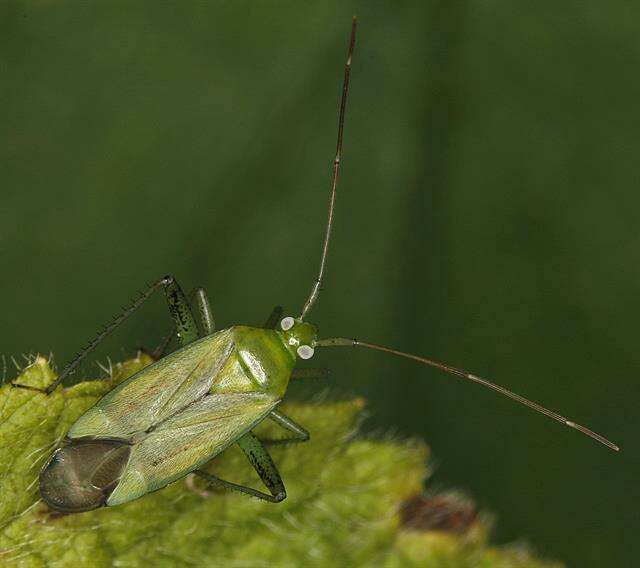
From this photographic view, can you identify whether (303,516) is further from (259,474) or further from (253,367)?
(253,367)

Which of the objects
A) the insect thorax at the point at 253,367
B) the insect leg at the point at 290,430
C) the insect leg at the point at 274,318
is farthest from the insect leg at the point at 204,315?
the insect leg at the point at 290,430

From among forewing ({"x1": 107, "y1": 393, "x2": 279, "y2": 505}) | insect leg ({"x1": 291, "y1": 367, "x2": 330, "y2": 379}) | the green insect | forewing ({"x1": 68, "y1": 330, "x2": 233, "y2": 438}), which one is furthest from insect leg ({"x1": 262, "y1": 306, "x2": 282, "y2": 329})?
forewing ({"x1": 107, "y1": 393, "x2": 279, "y2": 505})

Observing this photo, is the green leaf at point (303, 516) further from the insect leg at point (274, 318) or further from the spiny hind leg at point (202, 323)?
the insect leg at point (274, 318)

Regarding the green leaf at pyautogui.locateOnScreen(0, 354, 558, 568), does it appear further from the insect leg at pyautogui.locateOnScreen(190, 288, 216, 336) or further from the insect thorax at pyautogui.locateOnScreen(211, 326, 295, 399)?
the insect leg at pyautogui.locateOnScreen(190, 288, 216, 336)

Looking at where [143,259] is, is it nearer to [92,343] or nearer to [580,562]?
[92,343]

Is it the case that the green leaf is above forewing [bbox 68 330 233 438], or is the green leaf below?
below

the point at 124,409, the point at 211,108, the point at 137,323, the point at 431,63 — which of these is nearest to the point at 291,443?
the point at 124,409
